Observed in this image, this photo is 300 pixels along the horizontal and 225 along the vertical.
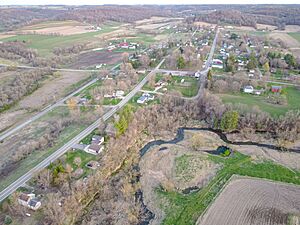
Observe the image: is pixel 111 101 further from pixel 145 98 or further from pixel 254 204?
pixel 254 204

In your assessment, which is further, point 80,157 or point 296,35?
point 296,35

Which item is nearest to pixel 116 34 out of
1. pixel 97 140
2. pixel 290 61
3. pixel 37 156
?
pixel 290 61

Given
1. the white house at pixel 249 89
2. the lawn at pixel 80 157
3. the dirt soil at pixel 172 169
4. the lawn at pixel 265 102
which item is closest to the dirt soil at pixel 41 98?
the lawn at pixel 80 157

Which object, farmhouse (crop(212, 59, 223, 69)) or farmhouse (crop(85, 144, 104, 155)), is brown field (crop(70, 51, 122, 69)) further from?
farmhouse (crop(85, 144, 104, 155))

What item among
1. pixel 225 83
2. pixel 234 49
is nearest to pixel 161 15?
pixel 234 49

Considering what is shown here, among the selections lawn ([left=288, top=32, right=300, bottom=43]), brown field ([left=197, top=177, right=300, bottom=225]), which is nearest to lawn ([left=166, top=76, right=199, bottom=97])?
brown field ([left=197, top=177, right=300, bottom=225])

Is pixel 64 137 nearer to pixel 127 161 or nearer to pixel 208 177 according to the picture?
pixel 127 161

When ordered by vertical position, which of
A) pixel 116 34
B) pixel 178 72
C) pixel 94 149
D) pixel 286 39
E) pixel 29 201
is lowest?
pixel 29 201

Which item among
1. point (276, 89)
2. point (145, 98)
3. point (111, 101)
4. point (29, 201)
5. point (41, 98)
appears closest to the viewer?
point (29, 201)

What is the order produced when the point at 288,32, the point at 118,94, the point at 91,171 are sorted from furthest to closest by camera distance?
the point at 288,32 < the point at 118,94 < the point at 91,171
